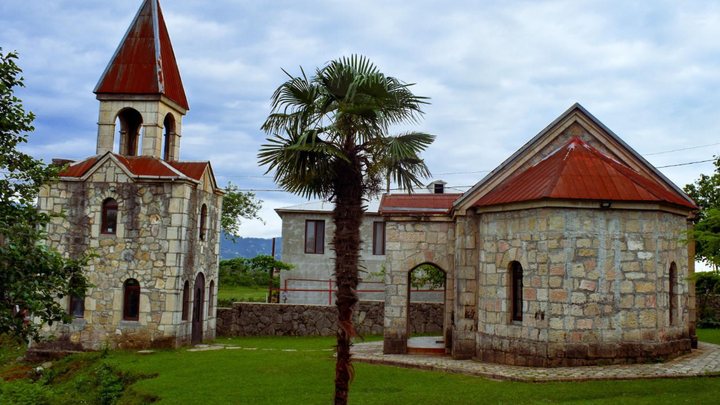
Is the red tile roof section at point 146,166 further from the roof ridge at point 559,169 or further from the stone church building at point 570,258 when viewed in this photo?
the roof ridge at point 559,169

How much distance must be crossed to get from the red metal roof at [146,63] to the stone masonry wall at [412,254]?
908 cm

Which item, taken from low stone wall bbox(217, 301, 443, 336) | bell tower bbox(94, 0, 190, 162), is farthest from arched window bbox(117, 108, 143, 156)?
low stone wall bbox(217, 301, 443, 336)

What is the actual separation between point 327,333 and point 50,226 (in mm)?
10554

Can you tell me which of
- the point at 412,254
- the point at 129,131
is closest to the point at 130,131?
the point at 129,131

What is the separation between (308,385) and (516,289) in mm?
5737

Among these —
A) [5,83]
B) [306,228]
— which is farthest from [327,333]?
[5,83]

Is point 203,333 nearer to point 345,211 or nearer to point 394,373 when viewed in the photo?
point 394,373

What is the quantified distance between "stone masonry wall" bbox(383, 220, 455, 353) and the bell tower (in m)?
8.56

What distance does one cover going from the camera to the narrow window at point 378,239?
30.6 metres

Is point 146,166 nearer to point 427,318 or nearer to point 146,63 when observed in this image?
point 146,63

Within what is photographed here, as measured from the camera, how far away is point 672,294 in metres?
15.5

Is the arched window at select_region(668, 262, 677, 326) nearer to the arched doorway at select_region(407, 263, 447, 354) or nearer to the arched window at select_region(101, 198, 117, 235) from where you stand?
the arched doorway at select_region(407, 263, 447, 354)

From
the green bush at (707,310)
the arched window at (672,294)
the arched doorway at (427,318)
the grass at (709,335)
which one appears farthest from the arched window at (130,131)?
the green bush at (707,310)

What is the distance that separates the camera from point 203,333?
21406 mm
